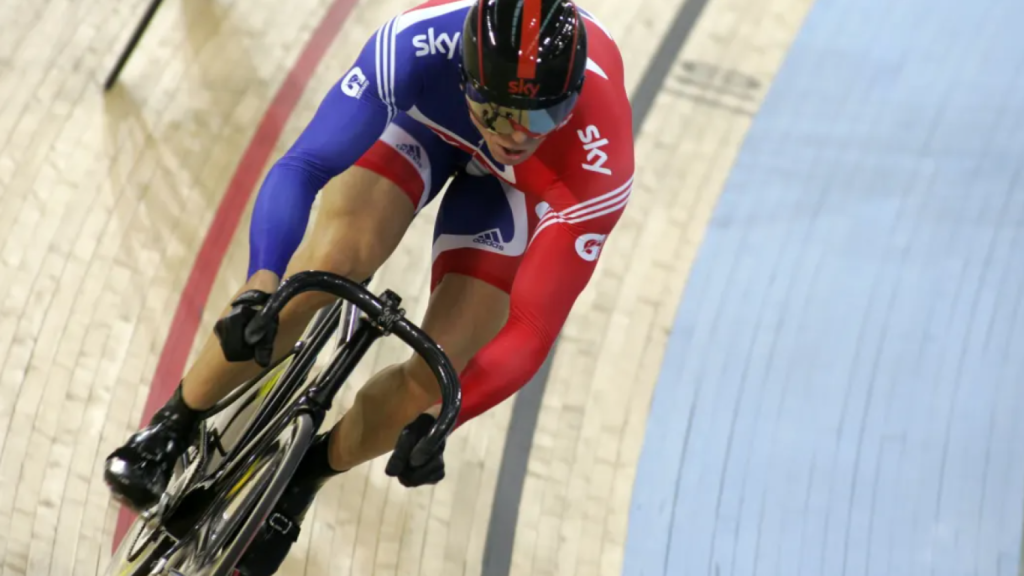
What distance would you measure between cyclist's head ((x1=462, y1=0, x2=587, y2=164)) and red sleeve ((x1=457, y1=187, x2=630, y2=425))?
28 centimetres

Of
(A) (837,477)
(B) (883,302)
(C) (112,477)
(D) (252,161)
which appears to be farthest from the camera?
(D) (252,161)

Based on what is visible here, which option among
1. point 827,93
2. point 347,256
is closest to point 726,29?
point 827,93

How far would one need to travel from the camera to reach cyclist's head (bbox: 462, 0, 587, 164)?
68.9 inches

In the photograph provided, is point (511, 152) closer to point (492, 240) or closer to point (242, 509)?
point (492, 240)

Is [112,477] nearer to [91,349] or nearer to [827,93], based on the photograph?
[91,349]

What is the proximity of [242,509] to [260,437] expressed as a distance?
0.78 ft

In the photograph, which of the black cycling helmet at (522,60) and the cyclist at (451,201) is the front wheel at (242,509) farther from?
the black cycling helmet at (522,60)

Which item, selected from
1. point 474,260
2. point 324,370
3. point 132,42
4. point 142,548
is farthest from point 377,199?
point 132,42

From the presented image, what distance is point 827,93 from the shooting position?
13.0 feet

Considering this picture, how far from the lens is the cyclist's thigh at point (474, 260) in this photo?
2.21m

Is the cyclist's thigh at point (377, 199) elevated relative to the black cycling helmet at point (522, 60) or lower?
lower

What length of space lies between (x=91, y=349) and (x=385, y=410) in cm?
152

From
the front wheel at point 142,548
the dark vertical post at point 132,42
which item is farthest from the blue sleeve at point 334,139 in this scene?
the dark vertical post at point 132,42

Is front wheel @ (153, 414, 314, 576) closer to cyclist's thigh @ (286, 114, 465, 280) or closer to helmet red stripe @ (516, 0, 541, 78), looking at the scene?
cyclist's thigh @ (286, 114, 465, 280)
